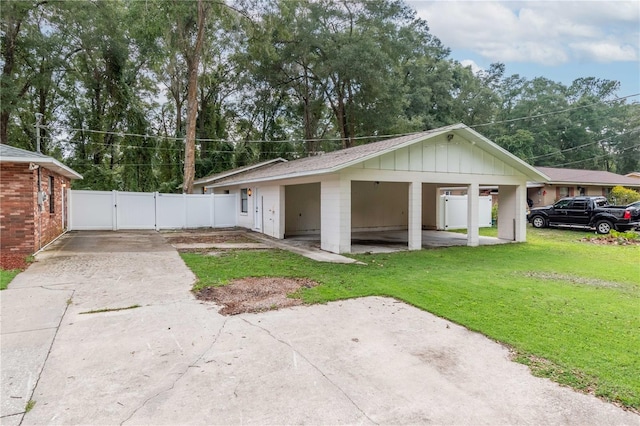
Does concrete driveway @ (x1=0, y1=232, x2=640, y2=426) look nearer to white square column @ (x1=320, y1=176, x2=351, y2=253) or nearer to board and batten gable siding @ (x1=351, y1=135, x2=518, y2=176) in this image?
white square column @ (x1=320, y1=176, x2=351, y2=253)

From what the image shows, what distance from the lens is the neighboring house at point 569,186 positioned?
81.0ft

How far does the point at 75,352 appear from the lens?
3955mm

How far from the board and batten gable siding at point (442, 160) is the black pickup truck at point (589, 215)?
19.6 ft

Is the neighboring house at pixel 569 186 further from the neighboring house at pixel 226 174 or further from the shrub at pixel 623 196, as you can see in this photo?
the neighboring house at pixel 226 174

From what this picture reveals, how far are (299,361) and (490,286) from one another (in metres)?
4.56

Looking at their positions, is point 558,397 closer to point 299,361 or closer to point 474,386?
point 474,386

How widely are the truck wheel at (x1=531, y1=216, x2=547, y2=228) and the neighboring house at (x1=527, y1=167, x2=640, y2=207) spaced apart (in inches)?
225

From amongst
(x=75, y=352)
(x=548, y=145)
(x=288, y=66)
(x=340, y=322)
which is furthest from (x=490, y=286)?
(x=548, y=145)

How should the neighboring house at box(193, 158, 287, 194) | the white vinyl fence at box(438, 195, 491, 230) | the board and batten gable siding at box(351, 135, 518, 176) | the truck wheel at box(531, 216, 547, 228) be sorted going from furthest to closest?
the neighboring house at box(193, 158, 287, 194)
the truck wheel at box(531, 216, 547, 228)
the white vinyl fence at box(438, 195, 491, 230)
the board and batten gable siding at box(351, 135, 518, 176)

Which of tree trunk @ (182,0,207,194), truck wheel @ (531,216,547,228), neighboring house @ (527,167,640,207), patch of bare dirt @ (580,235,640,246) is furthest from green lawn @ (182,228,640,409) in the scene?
neighboring house @ (527,167,640,207)

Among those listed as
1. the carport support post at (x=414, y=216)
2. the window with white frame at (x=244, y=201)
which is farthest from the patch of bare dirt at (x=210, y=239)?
the carport support post at (x=414, y=216)

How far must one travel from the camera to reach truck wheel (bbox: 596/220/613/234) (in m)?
15.9

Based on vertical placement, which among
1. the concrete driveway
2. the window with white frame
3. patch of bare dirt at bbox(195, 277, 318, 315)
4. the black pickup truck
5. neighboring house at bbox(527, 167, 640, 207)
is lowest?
the concrete driveway

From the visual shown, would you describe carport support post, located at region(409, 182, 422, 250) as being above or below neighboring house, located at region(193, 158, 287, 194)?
below
